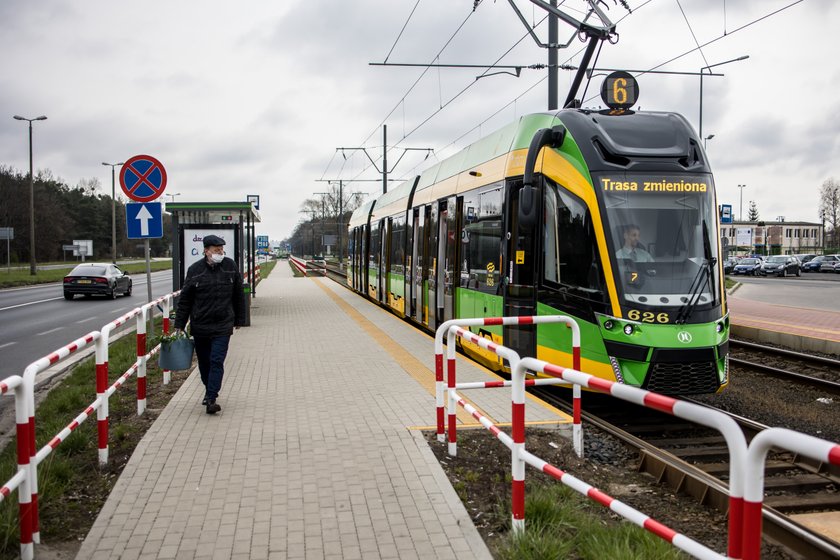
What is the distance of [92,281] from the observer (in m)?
26.8

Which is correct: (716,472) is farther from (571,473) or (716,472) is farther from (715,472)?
(571,473)

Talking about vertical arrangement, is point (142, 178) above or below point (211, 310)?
above

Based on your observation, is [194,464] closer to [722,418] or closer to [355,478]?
[355,478]

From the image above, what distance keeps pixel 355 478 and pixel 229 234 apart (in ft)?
36.5

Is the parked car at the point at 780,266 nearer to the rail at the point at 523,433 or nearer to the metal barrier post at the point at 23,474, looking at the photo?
the rail at the point at 523,433

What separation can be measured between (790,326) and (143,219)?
13.6 m

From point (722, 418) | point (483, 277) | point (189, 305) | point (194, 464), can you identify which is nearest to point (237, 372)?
point (189, 305)

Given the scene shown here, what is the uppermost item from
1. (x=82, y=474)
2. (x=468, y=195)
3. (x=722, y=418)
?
(x=468, y=195)

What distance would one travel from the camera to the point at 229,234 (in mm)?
15492

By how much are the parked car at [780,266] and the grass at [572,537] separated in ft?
170

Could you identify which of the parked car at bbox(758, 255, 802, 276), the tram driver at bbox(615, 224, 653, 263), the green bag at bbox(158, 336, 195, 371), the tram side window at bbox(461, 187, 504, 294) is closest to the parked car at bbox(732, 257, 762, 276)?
the parked car at bbox(758, 255, 802, 276)

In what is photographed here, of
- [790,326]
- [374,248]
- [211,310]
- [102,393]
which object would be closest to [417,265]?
[374,248]

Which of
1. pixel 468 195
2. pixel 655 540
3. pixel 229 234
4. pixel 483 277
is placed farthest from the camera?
pixel 229 234

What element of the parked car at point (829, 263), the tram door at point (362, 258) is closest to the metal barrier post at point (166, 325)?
the tram door at point (362, 258)
